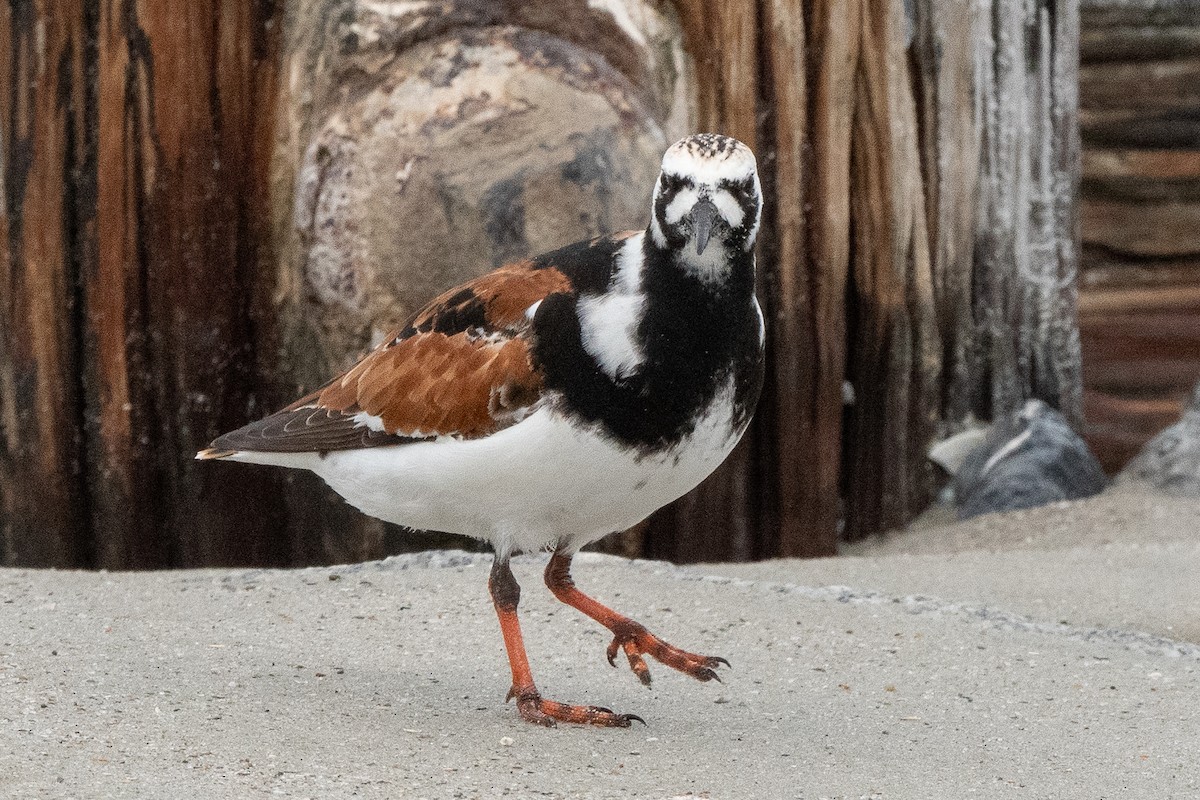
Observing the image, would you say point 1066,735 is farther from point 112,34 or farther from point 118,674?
point 112,34

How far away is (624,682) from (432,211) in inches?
72.4

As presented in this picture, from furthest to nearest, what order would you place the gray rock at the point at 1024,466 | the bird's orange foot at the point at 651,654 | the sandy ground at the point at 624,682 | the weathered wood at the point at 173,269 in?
the gray rock at the point at 1024,466
the weathered wood at the point at 173,269
the bird's orange foot at the point at 651,654
the sandy ground at the point at 624,682

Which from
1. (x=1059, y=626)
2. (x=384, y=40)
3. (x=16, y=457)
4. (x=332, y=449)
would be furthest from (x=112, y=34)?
(x=1059, y=626)

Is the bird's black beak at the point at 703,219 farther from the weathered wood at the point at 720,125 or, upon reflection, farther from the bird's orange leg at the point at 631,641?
the weathered wood at the point at 720,125

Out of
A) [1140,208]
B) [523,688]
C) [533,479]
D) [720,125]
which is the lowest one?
[523,688]

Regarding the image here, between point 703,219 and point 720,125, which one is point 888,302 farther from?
point 703,219

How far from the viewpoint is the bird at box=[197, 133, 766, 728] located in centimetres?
390

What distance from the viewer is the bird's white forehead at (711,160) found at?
3.80 m

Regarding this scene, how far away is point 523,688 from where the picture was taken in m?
4.21

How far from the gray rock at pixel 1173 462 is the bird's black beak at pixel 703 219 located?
4030mm

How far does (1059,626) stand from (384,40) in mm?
2920

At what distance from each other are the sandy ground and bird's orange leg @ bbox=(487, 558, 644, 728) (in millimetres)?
45

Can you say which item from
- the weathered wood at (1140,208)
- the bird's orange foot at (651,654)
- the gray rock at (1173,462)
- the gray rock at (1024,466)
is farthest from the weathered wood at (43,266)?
the weathered wood at (1140,208)

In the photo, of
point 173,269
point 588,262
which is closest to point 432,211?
point 173,269
